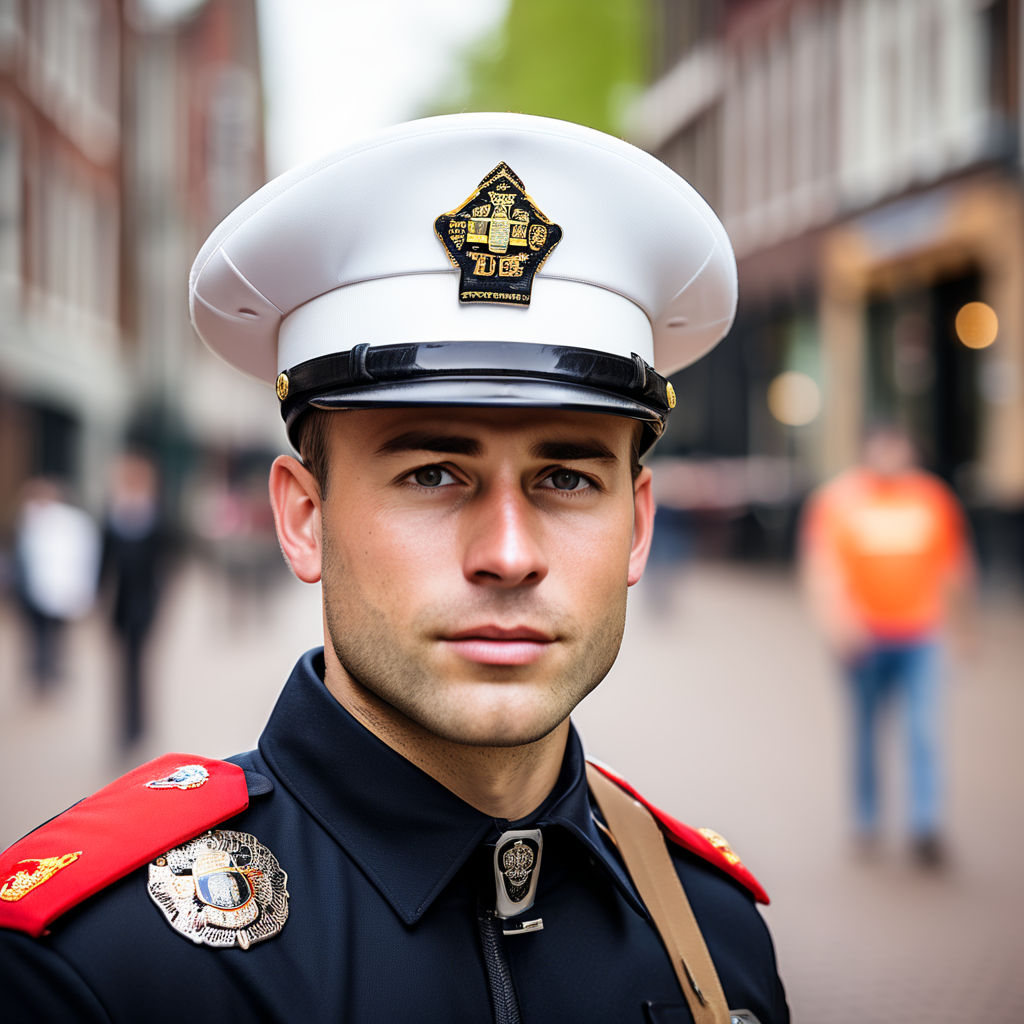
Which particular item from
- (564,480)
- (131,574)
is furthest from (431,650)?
(131,574)

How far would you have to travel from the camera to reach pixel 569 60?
77.0 ft

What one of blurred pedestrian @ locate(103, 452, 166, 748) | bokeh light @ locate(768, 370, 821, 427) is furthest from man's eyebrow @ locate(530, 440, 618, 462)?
bokeh light @ locate(768, 370, 821, 427)

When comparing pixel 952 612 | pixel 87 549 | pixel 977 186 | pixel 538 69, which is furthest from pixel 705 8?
pixel 952 612

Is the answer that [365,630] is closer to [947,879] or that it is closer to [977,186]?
[947,879]

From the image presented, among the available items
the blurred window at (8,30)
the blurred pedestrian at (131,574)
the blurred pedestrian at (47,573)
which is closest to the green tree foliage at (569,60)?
the blurred window at (8,30)

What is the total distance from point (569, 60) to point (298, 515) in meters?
23.5

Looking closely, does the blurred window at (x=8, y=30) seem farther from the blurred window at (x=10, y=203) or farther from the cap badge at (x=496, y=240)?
the cap badge at (x=496, y=240)

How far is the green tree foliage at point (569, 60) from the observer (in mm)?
23141

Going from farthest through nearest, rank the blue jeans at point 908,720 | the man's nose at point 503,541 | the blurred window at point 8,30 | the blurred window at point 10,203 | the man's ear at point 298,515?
the blurred window at point 10,203 < the blurred window at point 8,30 < the blue jeans at point 908,720 < the man's ear at point 298,515 < the man's nose at point 503,541

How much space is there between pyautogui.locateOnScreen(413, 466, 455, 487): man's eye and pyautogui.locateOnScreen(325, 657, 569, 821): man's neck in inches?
11.7

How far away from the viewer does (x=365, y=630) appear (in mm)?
1557

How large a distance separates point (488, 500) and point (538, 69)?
23384 mm

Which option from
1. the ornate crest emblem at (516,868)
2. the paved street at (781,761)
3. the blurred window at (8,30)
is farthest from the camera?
the blurred window at (8,30)

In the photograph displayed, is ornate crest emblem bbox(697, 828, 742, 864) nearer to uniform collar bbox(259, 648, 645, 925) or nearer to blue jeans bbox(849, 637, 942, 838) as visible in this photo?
uniform collar bbox(259, 648, 645, 925)
